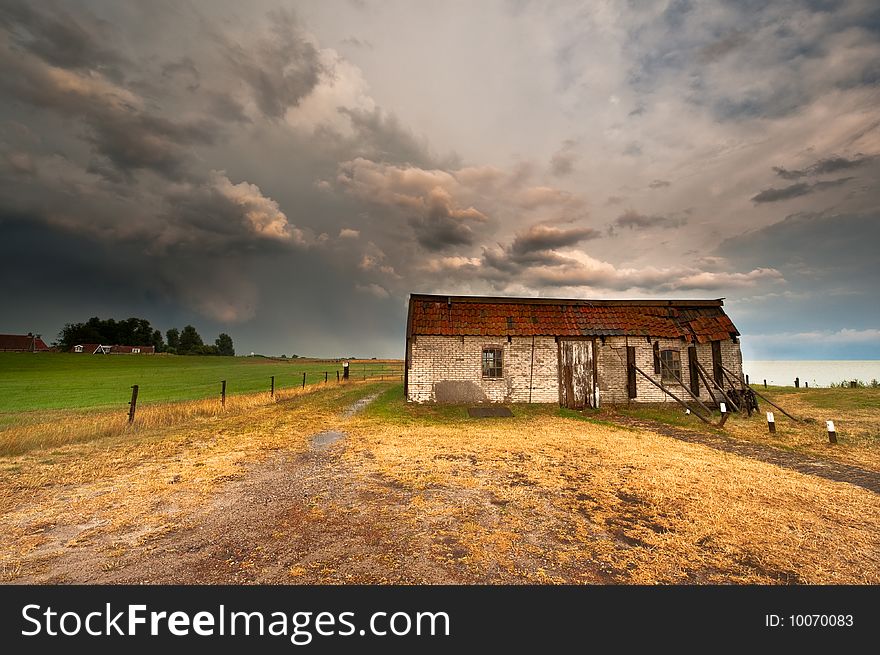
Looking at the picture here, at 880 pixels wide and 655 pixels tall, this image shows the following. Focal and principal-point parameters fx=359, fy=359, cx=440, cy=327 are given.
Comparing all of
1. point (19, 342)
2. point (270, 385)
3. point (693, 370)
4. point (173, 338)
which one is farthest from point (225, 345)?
point (693, 370)

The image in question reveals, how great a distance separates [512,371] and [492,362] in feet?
3.55

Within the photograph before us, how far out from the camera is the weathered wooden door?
1772 centimetres

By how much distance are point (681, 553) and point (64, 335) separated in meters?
134

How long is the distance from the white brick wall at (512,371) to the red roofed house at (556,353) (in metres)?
0.05

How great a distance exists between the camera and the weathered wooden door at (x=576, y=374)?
17.7 m

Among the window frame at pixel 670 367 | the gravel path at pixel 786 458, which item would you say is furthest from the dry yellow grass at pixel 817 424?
the window frame at pixel 670 367

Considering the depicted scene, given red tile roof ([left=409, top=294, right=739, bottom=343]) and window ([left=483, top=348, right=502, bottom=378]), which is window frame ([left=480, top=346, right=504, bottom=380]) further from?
red tile roof ([left=409, top=294, right=739, bottom=343])

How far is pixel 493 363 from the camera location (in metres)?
18.0

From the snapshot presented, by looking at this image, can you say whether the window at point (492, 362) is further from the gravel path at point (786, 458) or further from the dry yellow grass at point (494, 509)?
the dry yellow grass at point (494, 509)

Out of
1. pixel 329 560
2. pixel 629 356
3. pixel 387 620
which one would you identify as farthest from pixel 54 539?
pixel 629 356

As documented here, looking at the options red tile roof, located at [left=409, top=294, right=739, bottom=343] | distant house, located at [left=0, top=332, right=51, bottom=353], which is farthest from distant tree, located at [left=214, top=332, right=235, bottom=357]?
red tile roof, located at [left=409, top=294, right=739, bottom=343]

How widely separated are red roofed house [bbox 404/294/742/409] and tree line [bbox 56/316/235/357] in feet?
345

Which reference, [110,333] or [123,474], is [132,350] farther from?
[123,474]

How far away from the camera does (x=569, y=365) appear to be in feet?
59.4
